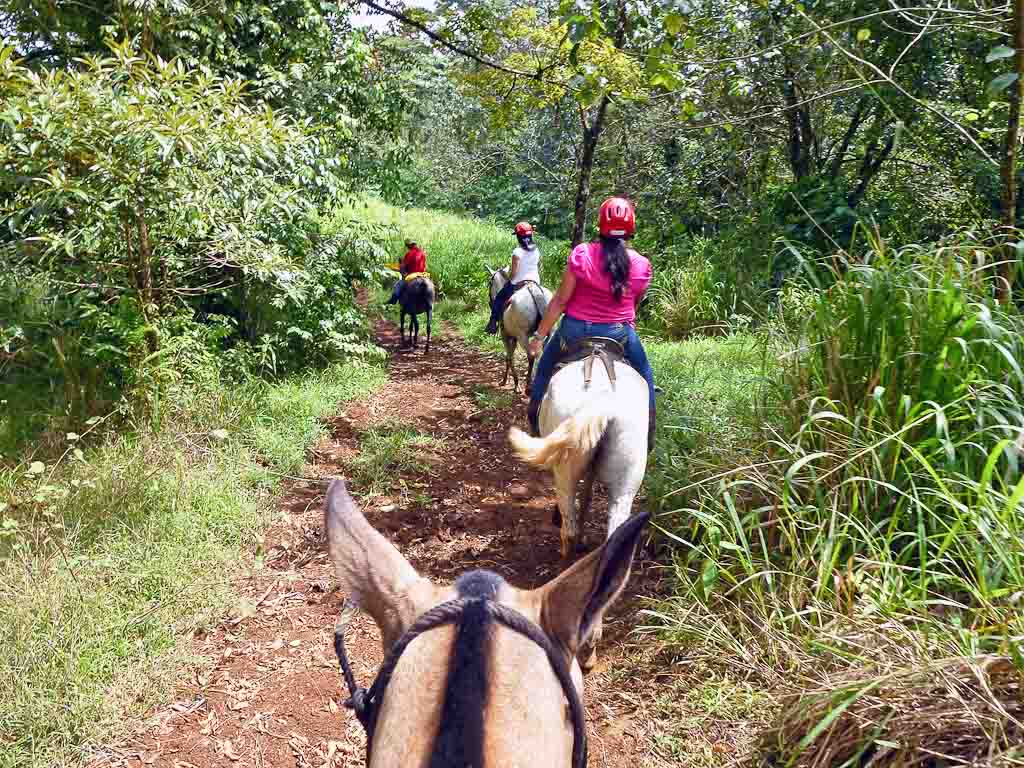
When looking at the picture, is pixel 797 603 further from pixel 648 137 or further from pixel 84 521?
pixel 648 137

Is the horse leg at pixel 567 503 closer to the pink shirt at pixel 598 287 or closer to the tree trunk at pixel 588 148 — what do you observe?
the pink shirt at pixel 598 287

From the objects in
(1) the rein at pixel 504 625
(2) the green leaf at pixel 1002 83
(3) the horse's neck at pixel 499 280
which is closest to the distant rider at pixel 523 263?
(3) the horse's neck at pixel 499 280

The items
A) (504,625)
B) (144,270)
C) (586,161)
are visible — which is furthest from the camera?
(586,161)

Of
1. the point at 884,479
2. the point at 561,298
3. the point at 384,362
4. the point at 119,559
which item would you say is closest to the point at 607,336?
the point at 561,298

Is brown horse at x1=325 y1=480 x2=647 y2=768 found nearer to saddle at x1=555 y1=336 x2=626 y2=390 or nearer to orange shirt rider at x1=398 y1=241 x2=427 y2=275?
saddle at x1=555 y1=336 x2=626 y2=390

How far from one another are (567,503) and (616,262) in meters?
1.48

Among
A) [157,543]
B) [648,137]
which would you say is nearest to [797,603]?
[157,543]

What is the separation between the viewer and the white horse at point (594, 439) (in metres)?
3.24

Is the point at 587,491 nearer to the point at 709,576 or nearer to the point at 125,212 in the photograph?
the point at 709,576

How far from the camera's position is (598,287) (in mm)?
3883

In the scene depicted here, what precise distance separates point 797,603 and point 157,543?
367cm

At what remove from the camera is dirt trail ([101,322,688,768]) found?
2881mm

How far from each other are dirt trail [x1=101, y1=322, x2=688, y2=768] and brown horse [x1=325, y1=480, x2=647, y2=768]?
6.03 ft

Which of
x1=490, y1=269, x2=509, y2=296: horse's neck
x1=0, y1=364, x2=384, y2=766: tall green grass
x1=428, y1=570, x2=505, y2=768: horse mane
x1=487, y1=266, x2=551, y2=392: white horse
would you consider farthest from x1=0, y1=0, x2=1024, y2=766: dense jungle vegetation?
x1=490, y1=269, x2=509, y2=296: horse's neck
